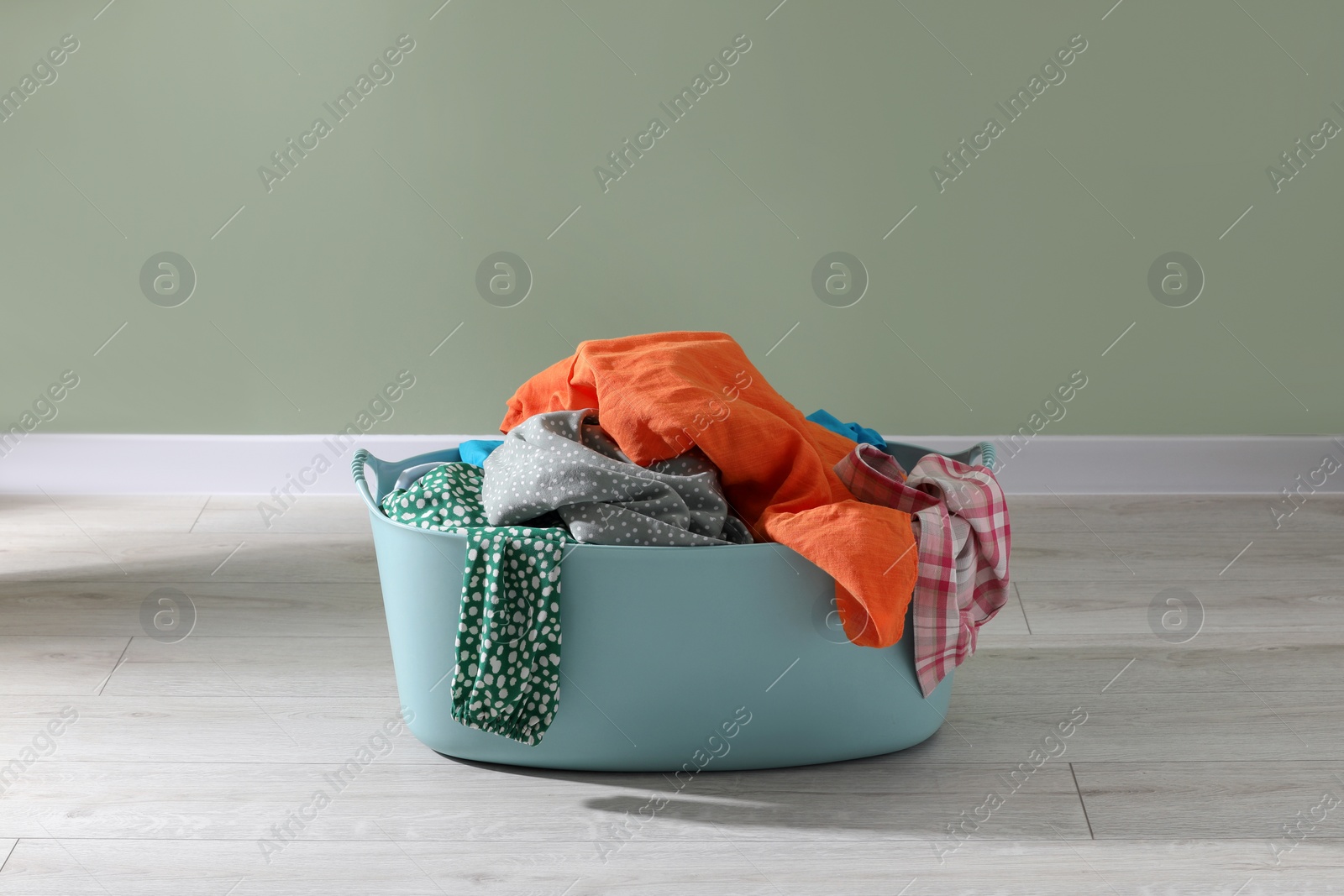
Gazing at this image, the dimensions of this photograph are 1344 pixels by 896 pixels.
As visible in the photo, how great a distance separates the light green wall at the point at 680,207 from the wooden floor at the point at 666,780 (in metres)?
0.37

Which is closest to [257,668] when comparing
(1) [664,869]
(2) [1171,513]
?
(1) [664,869]

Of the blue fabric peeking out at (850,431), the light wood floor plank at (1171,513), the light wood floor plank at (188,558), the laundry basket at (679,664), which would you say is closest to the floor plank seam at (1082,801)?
the laundry basket at (679,664)

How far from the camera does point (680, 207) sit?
184 centimetres

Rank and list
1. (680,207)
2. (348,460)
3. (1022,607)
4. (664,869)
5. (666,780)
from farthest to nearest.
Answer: (348,460), (680,207), (1022,607), (666,780), (664,869)

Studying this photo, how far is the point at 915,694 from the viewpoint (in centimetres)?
118

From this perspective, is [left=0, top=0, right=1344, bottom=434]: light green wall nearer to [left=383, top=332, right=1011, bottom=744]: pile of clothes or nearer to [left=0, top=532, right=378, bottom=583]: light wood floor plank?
[left=0, top=532, right=378, bottom=583]: light wood floor plank

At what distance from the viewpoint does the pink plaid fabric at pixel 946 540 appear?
3.66 ft

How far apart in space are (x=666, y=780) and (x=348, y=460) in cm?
98

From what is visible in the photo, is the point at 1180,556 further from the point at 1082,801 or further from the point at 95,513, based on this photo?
the point at 95,513

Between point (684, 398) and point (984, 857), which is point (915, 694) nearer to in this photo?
point (984, 857)

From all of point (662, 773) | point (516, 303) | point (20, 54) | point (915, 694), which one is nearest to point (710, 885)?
point (662, 773)

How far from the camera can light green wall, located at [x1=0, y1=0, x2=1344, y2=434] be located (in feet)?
5.86

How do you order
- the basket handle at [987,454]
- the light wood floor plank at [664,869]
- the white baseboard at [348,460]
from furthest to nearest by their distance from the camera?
the white baseboard at [348,460], the basket handle at [987,454], the light wood floor plank at [664,869]

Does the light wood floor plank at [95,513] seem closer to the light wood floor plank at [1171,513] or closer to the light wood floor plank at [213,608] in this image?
the light wood floor plank at [213,608]
